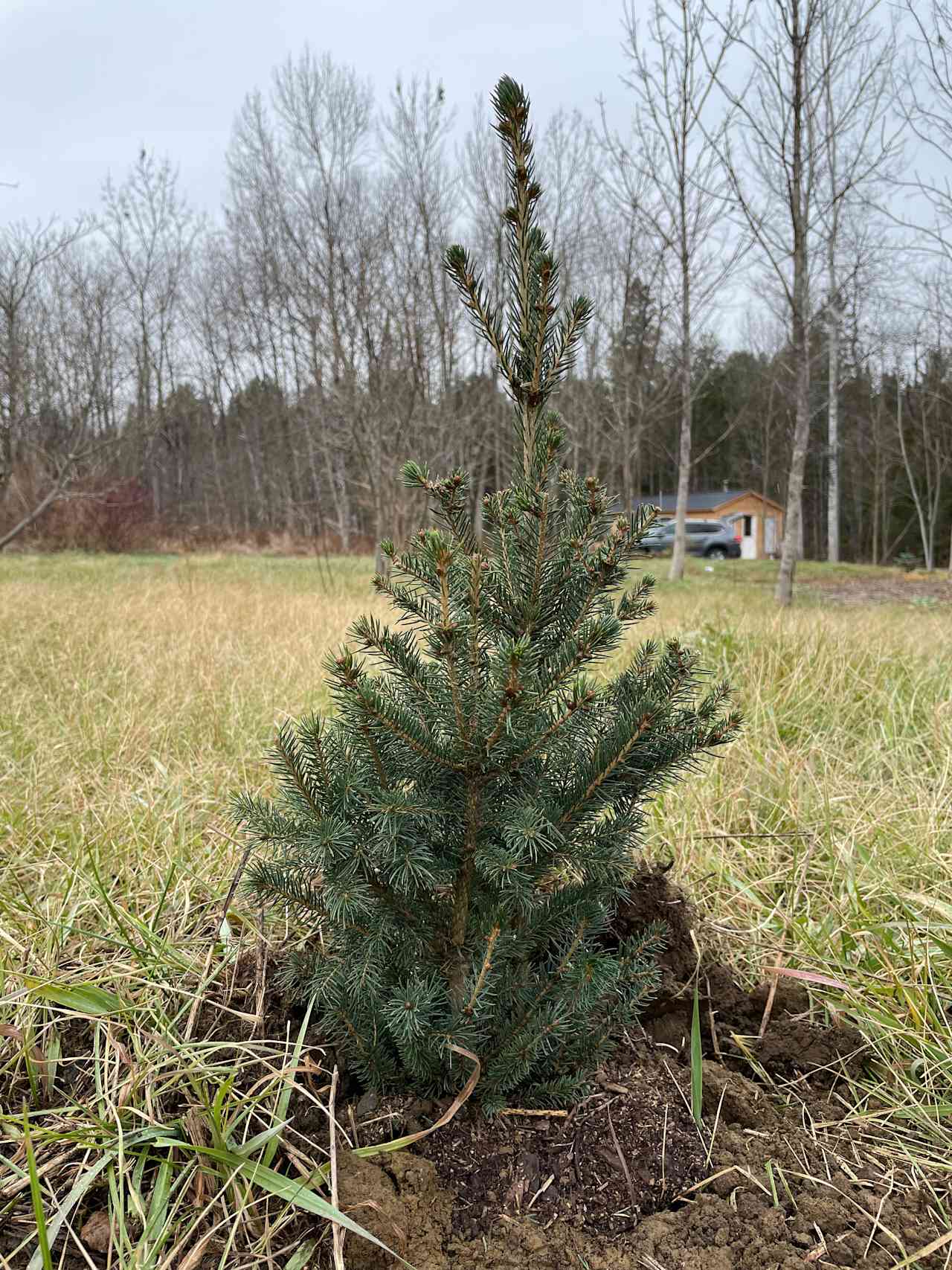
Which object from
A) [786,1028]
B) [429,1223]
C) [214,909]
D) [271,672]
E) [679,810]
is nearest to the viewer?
[429,1223]

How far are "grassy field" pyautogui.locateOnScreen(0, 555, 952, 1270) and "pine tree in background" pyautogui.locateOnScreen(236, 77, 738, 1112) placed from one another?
24cm

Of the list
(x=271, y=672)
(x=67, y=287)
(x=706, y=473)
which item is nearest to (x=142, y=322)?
(x=67, y=287)

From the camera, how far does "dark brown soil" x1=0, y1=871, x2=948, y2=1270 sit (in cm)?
98

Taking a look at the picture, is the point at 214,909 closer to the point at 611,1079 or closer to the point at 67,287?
the point at 611,1079

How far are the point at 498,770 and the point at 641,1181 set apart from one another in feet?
2.07

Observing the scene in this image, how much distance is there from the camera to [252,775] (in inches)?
99.7

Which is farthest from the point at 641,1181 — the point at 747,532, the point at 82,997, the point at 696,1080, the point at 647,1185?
the point at 747,532

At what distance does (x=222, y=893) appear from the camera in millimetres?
1722

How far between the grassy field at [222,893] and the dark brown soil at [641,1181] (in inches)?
2.7

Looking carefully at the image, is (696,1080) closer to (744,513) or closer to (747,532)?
(744,513)

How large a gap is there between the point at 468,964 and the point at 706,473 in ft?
161

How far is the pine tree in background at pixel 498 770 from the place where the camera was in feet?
3.30

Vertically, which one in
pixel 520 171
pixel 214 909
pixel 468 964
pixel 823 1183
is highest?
pixel 520 171

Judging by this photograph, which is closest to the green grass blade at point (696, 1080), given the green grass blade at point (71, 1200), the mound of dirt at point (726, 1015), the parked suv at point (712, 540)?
the mound of dirt at point (726, 1015)
